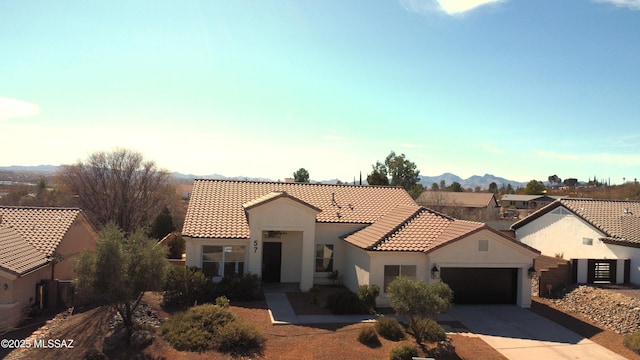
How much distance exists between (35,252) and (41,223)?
10.6 feet

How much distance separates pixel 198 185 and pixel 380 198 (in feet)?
40.1

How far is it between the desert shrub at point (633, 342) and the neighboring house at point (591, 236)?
7.05m

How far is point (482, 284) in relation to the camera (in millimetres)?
21172

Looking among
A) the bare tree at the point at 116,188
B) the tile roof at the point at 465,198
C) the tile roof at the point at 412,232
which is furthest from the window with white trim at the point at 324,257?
the tile roof at the point at 465,198

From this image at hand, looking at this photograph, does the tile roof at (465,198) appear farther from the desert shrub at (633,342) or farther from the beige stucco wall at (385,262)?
the desert shrub at (633,342)

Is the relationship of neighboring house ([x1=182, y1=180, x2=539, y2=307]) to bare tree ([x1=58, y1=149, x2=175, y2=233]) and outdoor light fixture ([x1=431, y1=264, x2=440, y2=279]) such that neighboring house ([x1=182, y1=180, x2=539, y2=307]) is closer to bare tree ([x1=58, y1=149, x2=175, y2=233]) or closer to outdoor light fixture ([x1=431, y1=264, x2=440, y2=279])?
outdoor light fixture ([x1=431, y1=264, x2=440, y2=279])

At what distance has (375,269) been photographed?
2009 centimetres

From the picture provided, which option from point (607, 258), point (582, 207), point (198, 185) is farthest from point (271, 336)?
point (582, 207)

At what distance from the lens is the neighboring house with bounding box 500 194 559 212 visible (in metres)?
90.9

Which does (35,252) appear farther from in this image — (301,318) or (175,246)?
(301,318)

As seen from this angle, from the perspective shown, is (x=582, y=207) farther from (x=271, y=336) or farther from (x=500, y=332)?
(x=271, y=336)

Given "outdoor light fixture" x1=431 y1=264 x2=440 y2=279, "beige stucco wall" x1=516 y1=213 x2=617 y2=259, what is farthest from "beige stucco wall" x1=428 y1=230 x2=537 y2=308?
"beige stucco wall" x1=516 y1=213 x2=617 y2=259

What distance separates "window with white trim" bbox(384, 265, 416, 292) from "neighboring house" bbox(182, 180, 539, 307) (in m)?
0.05

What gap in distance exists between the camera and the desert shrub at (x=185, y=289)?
19109 mm
